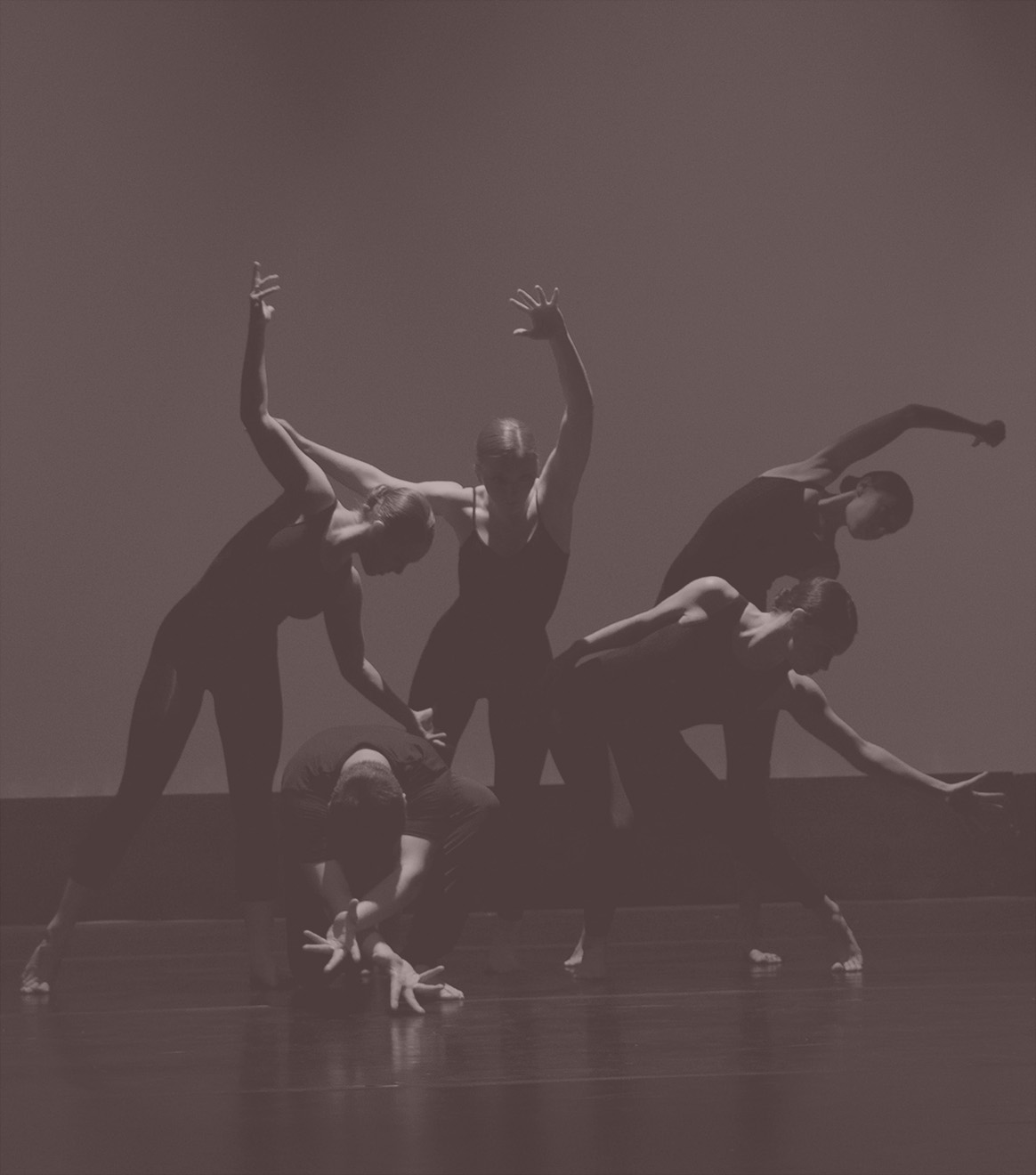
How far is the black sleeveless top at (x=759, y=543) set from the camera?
173 inches

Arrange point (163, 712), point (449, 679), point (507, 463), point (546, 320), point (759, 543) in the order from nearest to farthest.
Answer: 1. point (163, 712)
2. point (546, 320)
3. point (507, 463)
4. point (449, 679)
5. point (759, 543)

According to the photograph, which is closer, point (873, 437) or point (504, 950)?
point (504, 950)

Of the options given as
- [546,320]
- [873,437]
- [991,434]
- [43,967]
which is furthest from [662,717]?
[43,967]

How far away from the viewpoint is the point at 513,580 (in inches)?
157

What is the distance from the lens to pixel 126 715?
16.4ft

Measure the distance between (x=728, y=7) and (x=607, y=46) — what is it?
387 mm

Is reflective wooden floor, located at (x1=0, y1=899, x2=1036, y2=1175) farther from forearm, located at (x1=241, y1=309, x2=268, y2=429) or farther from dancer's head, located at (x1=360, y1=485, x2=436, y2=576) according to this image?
forearm, located at (x1=241, y1=309, x2=268, y2=429)

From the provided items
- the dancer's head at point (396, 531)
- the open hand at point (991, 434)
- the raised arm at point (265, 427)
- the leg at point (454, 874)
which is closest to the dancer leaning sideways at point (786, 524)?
the open hand at point (991, 434)

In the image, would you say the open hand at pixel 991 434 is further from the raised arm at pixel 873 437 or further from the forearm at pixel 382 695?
the forearm at pixel 382 695

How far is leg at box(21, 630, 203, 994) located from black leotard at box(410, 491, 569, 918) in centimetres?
66

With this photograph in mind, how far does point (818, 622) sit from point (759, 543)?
68 cm

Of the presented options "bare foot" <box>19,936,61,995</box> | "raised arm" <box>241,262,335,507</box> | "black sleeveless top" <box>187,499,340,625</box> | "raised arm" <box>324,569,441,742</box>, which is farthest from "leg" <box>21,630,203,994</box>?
"raised arm" <box>241,262,335,507</box>

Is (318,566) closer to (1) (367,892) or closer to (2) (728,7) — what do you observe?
(1) (367,892)

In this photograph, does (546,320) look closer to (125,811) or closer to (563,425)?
(563,425)
